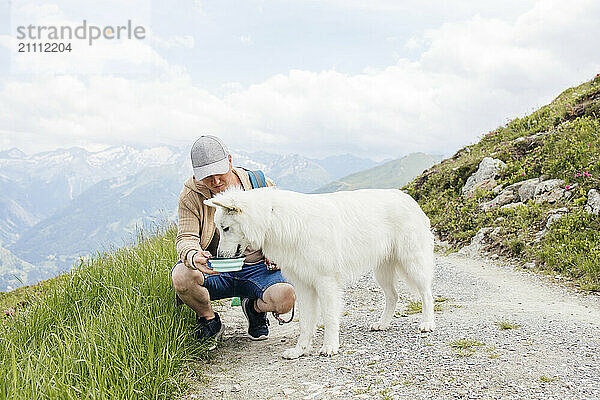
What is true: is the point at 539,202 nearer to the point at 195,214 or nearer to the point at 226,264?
the point at 195,214

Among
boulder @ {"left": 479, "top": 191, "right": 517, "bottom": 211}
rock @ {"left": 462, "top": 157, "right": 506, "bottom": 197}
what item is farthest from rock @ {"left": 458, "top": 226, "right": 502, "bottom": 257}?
rock @ {"left": 462, "top": 157, "right": 506, "bottom": 197}

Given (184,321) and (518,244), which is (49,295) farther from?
(518,244)

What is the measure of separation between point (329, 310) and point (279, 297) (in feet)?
2.22

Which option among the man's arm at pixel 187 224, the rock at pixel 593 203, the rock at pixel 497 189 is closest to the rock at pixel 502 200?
the rock at pixel 497 189

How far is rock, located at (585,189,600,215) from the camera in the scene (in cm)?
954

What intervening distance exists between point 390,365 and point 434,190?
12.7 metres

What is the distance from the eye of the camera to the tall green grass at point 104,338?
3.69m

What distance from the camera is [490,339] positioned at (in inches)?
191

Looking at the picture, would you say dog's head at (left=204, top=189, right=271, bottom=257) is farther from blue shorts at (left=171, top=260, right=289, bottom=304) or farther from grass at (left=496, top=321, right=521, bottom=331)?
grass at (left=496, top=321, right=521, bottom=331)

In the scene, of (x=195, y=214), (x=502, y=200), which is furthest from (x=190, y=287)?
(x=502, y=200)

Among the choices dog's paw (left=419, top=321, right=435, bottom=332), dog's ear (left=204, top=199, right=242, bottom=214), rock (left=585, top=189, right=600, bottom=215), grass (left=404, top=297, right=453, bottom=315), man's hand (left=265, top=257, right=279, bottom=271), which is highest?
dog's ear (left=204, top=199, right=242, bottom=214)

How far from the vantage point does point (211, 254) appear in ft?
16.7

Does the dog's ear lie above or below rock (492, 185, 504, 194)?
above

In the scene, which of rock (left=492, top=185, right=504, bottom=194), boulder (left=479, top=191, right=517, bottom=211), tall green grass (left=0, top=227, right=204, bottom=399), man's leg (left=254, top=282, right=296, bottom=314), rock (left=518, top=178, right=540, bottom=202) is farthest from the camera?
rock (left=492, top=185, right=504, bottom=194)
